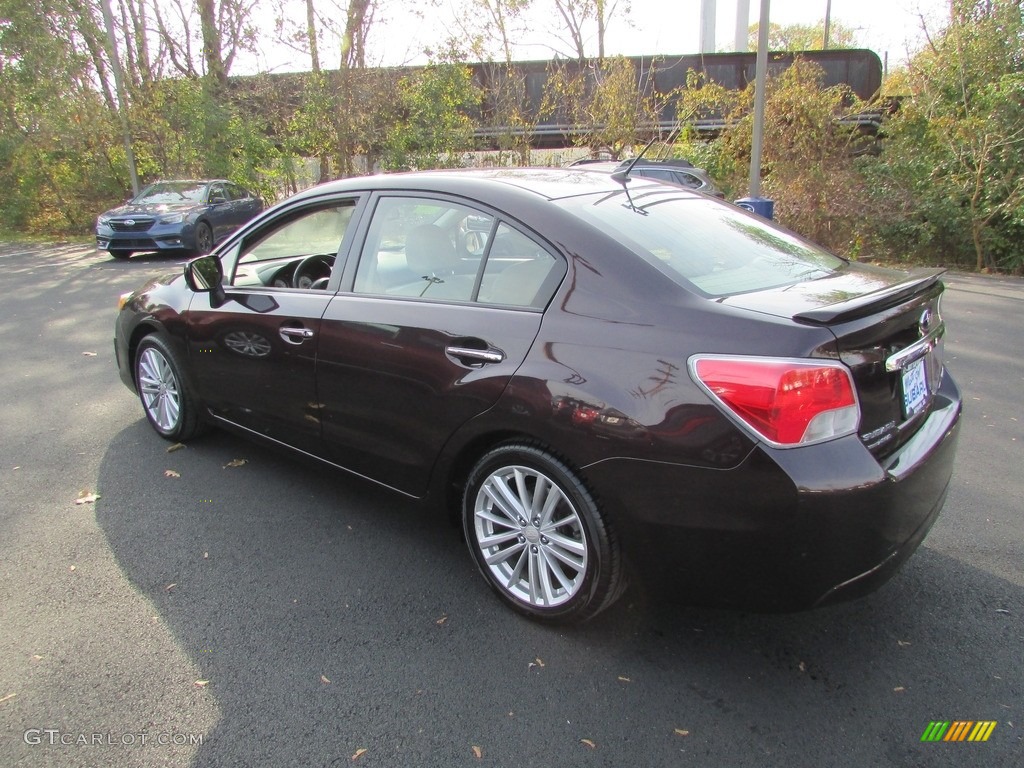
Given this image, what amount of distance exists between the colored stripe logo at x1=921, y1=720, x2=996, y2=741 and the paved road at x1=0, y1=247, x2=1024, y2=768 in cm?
3

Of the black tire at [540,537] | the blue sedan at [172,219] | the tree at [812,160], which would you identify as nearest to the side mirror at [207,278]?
the black tire at [540,537]

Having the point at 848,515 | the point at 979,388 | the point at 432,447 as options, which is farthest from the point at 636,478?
the point at 979,388

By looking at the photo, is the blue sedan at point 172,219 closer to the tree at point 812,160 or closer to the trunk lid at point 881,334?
the tree at point 812,160

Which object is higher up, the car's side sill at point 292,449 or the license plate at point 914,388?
the license plate at point 914,388

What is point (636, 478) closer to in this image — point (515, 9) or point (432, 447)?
point (432, 447)

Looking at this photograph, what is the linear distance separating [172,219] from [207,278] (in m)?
11.6

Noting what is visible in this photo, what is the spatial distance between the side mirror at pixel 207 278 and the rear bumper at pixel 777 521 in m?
2.47

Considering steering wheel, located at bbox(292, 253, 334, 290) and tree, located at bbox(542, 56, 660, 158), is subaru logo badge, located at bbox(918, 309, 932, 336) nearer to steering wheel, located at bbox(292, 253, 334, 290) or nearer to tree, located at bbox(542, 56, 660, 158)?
steering wheel, located at bbox(292, 253, 334, 290)

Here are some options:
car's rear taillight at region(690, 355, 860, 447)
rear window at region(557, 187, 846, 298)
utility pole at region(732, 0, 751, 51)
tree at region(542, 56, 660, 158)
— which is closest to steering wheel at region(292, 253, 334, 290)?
rear window at region(557, 187, 846, 298)

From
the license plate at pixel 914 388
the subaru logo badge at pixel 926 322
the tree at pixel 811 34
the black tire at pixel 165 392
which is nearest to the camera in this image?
the license plate at pixel 914 388

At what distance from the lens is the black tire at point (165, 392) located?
171 inches

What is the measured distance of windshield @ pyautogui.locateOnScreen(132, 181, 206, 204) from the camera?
1502cm

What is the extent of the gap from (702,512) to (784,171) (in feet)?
41.7

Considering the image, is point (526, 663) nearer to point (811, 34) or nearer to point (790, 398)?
point (790, 398)
